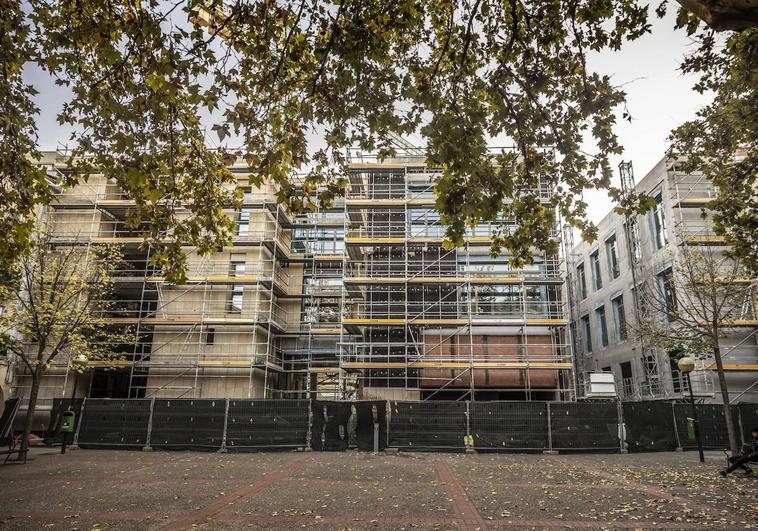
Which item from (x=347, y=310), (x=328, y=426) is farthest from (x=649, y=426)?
(x=347, y=310)

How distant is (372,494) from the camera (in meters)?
8.95

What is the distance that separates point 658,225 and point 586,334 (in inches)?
489

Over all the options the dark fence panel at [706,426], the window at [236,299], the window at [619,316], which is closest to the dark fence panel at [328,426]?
the dark fence panel at [706,426]

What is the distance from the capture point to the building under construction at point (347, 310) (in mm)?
24031

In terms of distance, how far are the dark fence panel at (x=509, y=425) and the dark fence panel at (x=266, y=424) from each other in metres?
5.55

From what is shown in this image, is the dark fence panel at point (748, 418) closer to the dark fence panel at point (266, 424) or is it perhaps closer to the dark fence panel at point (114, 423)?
the dark fence panel at point (266, 424)

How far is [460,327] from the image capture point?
24.4 meters

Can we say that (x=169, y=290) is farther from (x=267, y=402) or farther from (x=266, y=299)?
(x=267, y=402)

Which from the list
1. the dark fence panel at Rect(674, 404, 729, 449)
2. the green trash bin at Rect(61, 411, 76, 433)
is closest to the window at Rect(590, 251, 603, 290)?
the dark fence panel at Rect(674, 404, 729, 449)

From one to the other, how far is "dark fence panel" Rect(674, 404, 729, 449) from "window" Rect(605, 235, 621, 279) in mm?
15514

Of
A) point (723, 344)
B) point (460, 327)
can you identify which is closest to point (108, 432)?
point (460, 327)

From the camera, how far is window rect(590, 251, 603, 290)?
34.7 meters

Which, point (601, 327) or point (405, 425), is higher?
point (601, 327)

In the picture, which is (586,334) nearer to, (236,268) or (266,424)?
(236,268)
